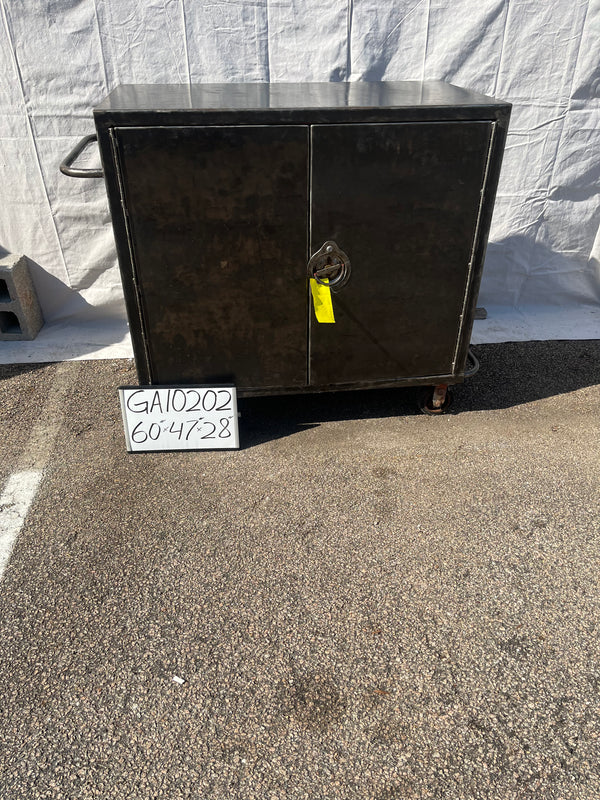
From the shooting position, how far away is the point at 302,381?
276 cm

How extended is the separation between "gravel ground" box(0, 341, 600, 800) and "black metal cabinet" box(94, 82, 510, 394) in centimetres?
44

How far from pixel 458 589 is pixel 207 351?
143 centimetres

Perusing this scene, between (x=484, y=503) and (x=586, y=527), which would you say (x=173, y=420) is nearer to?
(x=484, y=503)

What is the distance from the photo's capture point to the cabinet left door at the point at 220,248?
87.7 inches

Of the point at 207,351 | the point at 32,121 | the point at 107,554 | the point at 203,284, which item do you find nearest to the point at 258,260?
the point at 203,284

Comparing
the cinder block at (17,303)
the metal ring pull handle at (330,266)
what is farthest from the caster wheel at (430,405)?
the cinder block at (17,303)

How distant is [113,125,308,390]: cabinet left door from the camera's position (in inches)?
87.7

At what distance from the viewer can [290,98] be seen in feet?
8.15

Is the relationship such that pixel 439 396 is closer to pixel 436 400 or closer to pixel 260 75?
pixel 436 400

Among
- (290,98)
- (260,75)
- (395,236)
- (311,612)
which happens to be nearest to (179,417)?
(311,612)

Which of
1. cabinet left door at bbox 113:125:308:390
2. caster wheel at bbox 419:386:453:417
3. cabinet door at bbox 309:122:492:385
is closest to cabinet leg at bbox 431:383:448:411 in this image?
caster wheel at bbox 419:386:453:417

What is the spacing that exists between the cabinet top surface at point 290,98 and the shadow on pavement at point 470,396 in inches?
55.5

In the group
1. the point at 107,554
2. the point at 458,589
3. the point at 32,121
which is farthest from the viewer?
the point at 32,121

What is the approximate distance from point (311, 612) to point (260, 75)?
2941 millimetres
